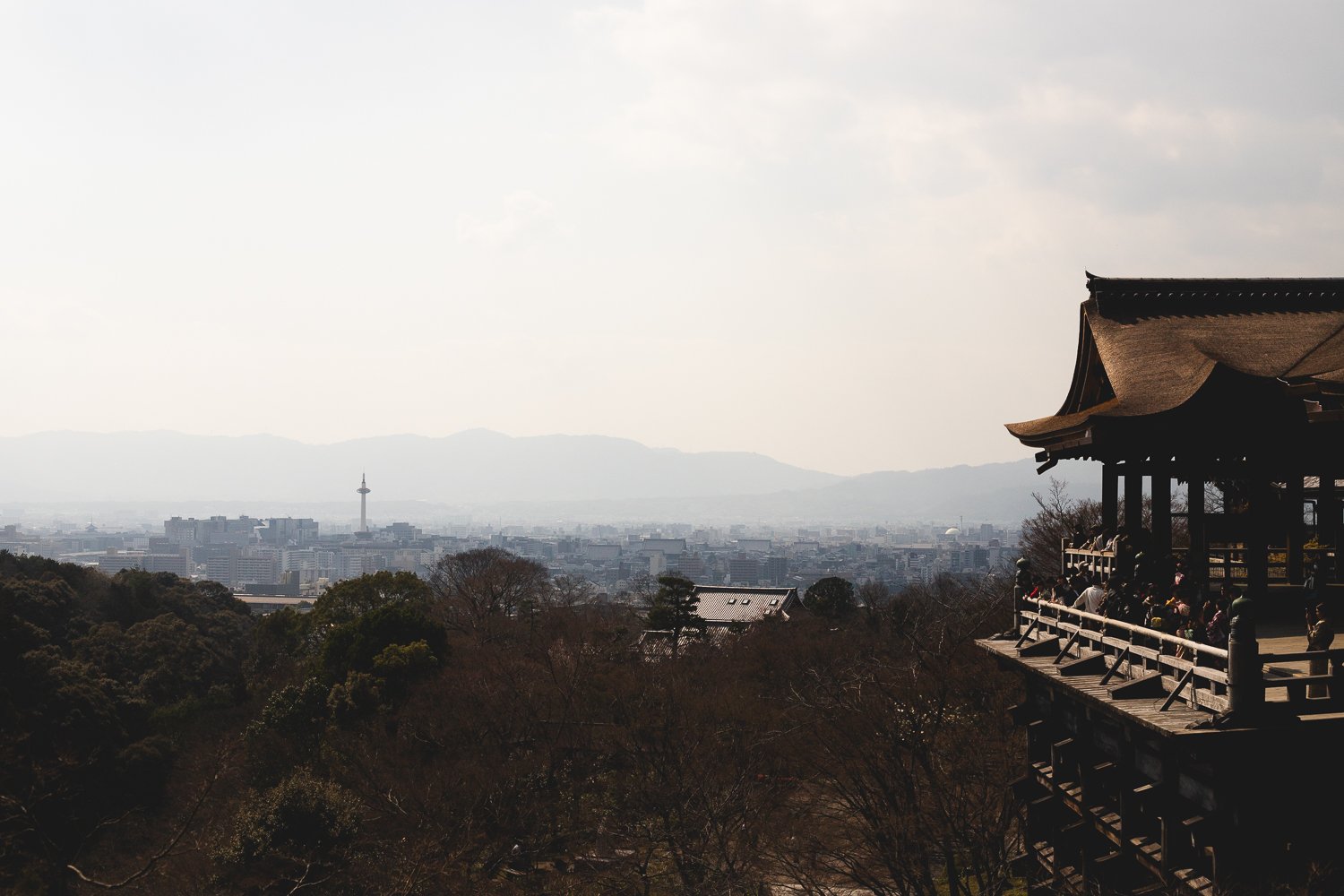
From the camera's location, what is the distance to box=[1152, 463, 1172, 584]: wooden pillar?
1224 cm

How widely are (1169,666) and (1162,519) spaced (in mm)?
4922

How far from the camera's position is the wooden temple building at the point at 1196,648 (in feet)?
26.7

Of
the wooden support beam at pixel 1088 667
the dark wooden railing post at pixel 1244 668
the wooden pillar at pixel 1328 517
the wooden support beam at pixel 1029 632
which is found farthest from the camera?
the wooden support beam at pixel 1029 632

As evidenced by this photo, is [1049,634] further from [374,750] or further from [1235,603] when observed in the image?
[374,750]

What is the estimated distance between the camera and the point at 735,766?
21.3 meters

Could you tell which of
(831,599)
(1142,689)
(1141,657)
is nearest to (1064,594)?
(1141,657)

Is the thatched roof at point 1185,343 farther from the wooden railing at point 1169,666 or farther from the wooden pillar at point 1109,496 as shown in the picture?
the wooden railing at point 1169,666

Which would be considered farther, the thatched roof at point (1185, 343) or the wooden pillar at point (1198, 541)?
the wooden pillar at point (1198, 541)

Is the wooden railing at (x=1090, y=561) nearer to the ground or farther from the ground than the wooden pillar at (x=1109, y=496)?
nearer to the ground

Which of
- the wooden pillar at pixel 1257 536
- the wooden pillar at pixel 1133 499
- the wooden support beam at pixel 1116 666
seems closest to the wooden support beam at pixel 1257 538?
the wooden pillar at pixel 1257 536

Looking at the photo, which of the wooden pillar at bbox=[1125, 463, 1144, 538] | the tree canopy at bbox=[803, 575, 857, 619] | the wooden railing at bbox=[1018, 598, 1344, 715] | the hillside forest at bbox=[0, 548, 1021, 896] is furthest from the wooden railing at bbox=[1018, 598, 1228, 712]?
the tree canopy at bbox=[803, 575, 857, 619]

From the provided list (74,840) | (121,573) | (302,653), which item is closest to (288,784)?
(74,840)

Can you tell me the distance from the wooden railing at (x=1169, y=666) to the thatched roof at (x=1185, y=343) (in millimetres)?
2262

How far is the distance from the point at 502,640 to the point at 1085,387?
25512mm
